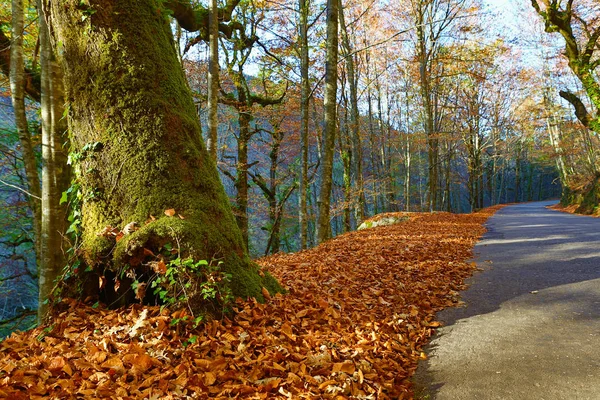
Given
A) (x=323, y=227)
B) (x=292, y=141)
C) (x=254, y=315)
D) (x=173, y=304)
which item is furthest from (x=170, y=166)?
(x=292, y=141)

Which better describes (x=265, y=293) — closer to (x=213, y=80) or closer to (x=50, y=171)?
(x=50, y=171)

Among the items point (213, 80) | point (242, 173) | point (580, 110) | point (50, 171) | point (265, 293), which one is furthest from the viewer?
point (580, 110)

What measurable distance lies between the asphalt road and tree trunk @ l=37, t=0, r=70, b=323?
14.5ft

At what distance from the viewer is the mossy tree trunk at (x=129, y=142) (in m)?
3.15

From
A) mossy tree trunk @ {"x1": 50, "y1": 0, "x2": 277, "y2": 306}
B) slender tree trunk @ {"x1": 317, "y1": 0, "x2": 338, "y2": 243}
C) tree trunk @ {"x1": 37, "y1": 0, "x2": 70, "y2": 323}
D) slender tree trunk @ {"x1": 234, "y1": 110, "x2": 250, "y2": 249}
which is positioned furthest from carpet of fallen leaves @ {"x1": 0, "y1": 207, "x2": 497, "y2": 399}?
slender tree trunk @ {"x1": 234, "y1": 110, "x2": 250, "y2": 249}

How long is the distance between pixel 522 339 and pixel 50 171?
5505 mm

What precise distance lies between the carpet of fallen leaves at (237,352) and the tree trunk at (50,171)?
1.81m

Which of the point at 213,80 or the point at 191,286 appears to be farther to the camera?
the point at 213,80

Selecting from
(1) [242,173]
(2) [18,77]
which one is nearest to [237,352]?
(2) [18,77]

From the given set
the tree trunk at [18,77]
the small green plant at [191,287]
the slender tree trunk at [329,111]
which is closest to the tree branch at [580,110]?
the slender tree trunk at [329,111]

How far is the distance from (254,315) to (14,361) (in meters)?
1.66

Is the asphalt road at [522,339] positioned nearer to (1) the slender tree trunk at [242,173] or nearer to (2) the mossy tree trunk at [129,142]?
(2) the mossy tree trunk at [129,142]

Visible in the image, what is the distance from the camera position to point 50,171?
4387mm

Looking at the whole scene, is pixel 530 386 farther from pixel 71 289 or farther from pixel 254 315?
pixel 71 289
